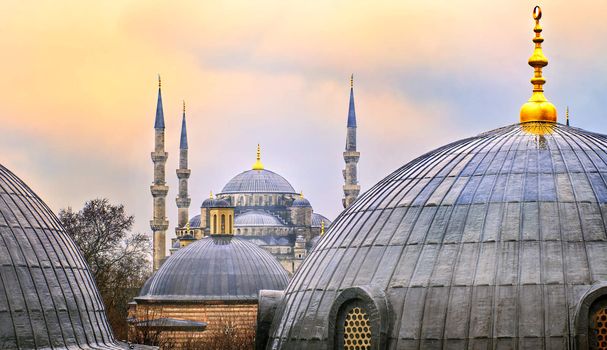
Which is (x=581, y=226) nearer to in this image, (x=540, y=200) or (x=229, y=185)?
(x=540, y=200)

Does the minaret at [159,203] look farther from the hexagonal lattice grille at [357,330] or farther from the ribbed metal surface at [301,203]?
the hexagonal lattice grille at [357,330]

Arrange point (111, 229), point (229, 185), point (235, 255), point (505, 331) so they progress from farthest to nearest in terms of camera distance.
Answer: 1. point (229, 185)
2. point (235, 255)
3. point (111, 229)
4. point (505, 331)

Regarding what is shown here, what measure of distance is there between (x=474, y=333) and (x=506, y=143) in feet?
15.3

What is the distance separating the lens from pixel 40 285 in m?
26.6

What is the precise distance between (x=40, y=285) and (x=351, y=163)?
122 meters

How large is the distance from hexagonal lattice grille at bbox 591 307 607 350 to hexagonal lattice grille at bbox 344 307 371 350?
3.48 meters

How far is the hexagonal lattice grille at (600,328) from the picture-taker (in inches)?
898

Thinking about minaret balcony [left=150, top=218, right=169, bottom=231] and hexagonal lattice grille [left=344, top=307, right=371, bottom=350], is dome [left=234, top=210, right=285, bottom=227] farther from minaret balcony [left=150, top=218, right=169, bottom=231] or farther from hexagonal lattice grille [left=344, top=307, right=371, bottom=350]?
hexagonal lattice grille [left=344, top=307, right=371, bottom=350]

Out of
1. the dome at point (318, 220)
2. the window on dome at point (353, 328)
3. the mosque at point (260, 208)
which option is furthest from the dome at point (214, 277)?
the dome at point (318, 220)

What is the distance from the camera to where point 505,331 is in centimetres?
2308

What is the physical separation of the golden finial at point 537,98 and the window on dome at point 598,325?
5.59m

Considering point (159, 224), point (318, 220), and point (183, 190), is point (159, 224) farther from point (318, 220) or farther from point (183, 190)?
point (318, 220)

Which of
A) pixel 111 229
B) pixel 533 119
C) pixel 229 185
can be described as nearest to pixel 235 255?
pixel 111 229

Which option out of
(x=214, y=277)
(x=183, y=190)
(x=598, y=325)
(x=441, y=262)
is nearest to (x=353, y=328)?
(x=441, y=262)
